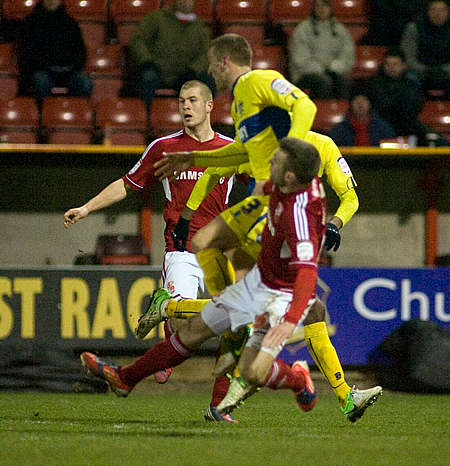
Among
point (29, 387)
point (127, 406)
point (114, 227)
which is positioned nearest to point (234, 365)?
point (127, 406)

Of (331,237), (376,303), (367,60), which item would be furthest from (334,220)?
(367,60)

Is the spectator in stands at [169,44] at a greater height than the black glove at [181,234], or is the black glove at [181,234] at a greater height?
the spectator in stands at [169,44]

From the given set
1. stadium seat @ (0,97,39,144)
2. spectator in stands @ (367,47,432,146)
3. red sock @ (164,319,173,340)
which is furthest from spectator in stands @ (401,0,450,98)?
red sock @ (164,319,173,340)

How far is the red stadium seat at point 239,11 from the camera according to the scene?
13125 mm

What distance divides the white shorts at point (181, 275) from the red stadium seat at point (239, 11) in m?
6.28

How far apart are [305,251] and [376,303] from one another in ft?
16.5

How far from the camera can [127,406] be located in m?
8.37

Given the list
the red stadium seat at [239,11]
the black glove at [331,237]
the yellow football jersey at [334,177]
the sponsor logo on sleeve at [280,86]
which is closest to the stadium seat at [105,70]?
the red stadium seat at [239,11]

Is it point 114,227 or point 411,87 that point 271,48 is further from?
point 114,227

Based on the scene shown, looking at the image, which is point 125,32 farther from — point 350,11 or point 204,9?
point 350,11

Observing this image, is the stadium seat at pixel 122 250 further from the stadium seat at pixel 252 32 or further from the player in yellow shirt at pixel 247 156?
the player in yellow shirt at pixel 247 156

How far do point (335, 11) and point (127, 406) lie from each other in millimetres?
6766

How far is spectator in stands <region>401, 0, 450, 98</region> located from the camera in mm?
12570

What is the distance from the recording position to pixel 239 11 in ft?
43.1
